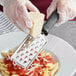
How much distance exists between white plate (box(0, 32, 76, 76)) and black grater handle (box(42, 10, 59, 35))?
156 millimetres

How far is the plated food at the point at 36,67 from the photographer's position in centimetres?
110

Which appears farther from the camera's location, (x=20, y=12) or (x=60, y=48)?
(x=60, y=48)

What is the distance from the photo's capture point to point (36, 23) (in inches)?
41.6

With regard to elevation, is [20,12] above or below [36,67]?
above

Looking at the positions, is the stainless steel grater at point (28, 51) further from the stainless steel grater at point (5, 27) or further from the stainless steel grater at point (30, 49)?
the stainless steel grater at point (5, 27)

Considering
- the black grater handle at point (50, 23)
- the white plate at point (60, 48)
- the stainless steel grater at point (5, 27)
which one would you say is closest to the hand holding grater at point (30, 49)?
the black grater handle at point (50, 23)

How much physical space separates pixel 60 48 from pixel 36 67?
0.56 ft

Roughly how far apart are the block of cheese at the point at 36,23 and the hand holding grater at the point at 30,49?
2 centimetres

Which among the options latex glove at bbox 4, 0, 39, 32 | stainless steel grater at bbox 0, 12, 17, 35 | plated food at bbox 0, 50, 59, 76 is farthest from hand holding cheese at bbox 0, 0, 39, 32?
stainless steel grater at bbox 0, 12, 17, 35

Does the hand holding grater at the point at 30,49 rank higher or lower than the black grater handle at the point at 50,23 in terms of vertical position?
lower

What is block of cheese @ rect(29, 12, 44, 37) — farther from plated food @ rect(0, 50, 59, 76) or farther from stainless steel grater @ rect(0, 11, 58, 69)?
plated food @ rect(0, 50, 59, 76)

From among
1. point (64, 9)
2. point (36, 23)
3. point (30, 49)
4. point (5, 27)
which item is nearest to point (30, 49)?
point (30, 49)

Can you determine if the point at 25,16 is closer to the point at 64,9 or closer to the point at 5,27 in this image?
the point at 64,9

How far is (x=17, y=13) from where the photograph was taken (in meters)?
1.09
